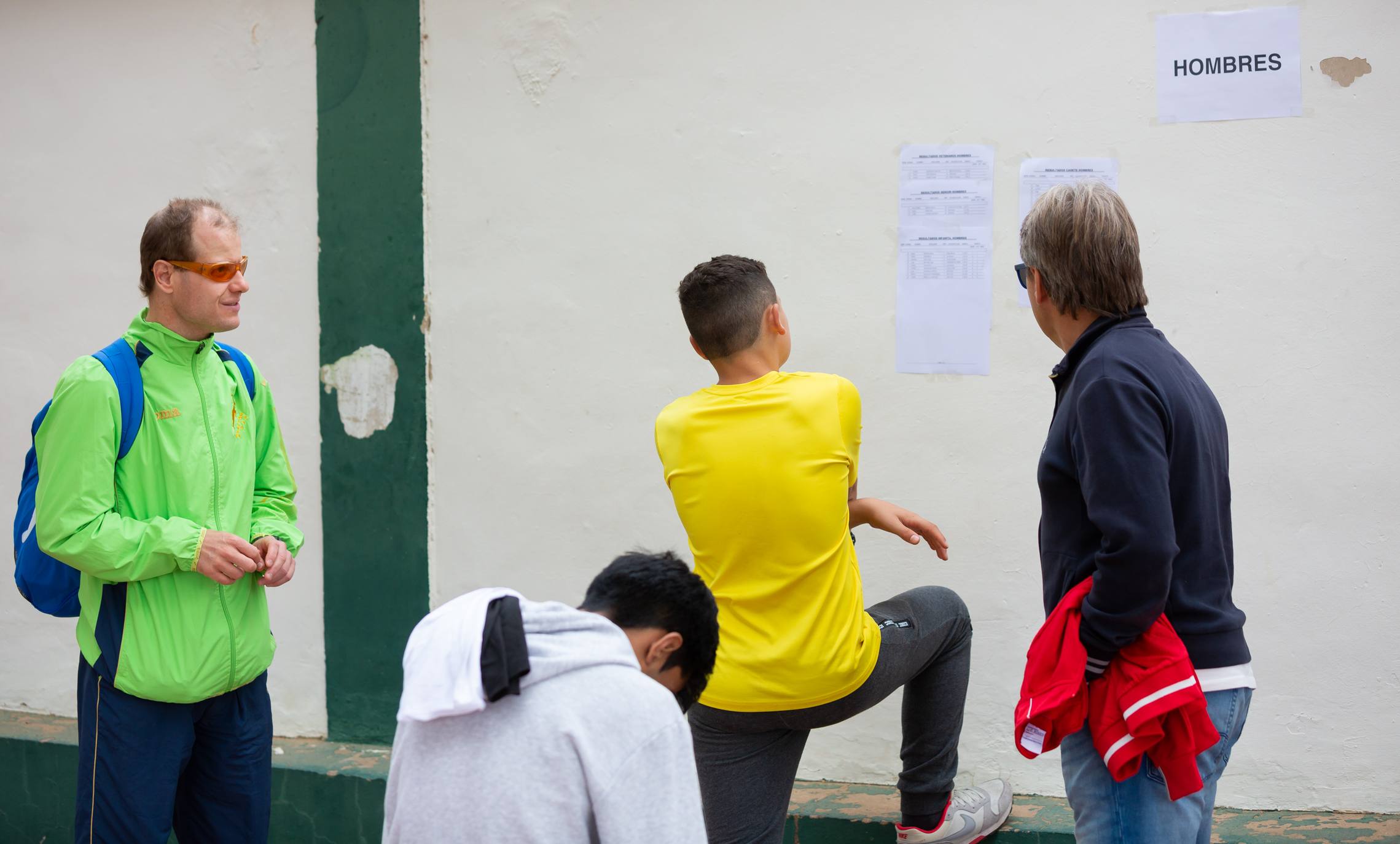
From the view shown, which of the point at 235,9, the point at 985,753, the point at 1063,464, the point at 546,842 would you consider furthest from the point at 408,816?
the point at 235,9

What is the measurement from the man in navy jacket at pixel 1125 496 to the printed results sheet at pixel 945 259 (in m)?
1.20

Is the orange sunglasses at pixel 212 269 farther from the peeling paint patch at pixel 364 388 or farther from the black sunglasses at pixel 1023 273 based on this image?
the black sunglasses at pixel 1023 273

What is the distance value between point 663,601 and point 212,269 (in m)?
1.60

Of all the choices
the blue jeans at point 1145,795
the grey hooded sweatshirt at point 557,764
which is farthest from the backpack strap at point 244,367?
the blue jeans at point 1145,795

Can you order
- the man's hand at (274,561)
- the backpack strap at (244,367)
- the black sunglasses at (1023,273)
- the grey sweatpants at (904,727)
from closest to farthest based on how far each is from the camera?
the black sunglasses at (1023,273) < the grey sweatpants at (904,727) < the man's hand at (274,561) < the backpack strap at (244,367)

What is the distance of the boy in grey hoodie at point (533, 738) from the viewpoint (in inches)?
61.6

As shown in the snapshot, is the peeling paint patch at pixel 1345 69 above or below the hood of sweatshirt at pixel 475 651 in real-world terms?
above

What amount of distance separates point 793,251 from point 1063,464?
1586 mm

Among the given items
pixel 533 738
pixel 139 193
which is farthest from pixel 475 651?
pixel 139 193

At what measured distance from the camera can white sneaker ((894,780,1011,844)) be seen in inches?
120

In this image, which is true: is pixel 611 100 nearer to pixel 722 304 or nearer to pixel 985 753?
pixel 722 304

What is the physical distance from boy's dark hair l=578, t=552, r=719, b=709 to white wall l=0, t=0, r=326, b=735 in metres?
2.53

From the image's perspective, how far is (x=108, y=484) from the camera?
2613mm

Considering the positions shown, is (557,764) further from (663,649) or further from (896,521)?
(896,521)
